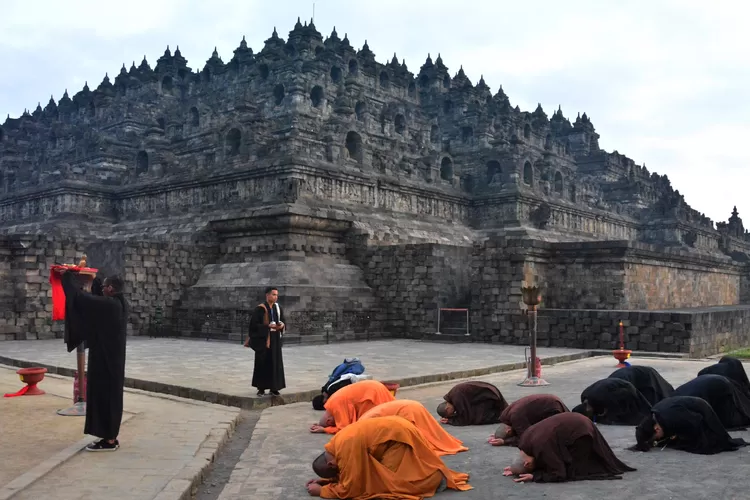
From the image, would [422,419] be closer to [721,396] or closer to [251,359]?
[721,396]

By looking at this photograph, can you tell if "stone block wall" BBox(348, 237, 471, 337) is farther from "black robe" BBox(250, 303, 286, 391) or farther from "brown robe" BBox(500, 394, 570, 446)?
"brown robe" BBox(500, 394, 570, 446)

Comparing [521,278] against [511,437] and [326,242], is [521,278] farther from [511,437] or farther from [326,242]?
[511,437]

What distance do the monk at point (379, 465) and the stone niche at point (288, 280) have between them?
44.9 ft

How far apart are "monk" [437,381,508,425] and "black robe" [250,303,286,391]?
2546 mm

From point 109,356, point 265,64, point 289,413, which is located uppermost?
point 265,64

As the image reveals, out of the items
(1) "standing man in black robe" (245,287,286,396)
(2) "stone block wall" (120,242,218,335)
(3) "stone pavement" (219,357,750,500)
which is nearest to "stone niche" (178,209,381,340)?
(2) "stone block wall" (120,242,218,335)

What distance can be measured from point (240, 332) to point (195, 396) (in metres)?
9.49

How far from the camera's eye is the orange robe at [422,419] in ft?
21.0

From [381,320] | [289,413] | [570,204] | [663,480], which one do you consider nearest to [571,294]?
[381,320]

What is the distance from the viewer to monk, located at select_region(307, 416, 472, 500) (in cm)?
563

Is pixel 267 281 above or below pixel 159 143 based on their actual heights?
below

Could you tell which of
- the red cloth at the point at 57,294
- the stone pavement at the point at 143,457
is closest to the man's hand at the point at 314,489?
the stone pavement at the point at 143,457

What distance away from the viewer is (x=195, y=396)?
10492mm

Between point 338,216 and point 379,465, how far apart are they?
18186 millimetres
